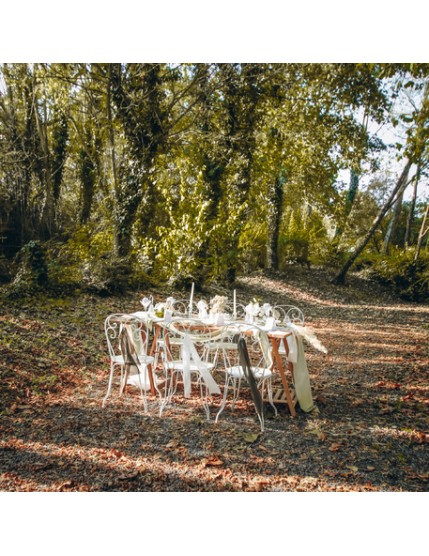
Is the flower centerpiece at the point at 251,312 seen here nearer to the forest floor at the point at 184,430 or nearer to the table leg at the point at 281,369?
the table leg at the point at 281,369

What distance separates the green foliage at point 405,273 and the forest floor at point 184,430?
5.55 meters

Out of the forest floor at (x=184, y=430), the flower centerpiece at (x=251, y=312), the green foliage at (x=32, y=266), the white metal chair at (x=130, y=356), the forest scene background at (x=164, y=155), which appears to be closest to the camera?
the forest floor at (x=184, y=430)

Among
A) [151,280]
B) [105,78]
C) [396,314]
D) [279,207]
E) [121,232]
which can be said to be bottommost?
[396,314]

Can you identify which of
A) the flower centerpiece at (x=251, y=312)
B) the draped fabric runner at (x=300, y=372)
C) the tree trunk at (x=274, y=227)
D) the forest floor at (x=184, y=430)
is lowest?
the forest floor at (x=184, y=430)

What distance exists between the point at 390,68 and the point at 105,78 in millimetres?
5176

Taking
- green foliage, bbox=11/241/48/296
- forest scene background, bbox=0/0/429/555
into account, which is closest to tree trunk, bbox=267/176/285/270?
forest scene background, bbox=0/0/429/555

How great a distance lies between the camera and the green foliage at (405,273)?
11172 millimetres

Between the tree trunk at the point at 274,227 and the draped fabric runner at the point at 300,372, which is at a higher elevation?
the tree trunk at the point at 274,227

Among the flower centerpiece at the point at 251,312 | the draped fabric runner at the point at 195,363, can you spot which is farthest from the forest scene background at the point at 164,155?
the draped fabric runner at the point at 195,363

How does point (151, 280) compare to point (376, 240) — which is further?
point (376, 240)

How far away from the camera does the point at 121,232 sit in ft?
26.4
